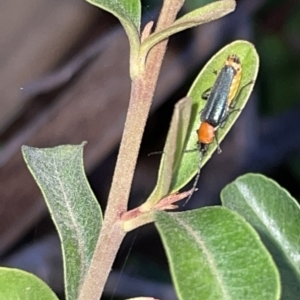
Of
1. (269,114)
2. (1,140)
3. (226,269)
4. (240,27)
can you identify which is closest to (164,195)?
(226,269)

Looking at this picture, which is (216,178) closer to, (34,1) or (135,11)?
(34,1)

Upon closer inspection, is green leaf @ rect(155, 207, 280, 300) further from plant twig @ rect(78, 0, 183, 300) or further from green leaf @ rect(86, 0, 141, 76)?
green leaf @ rect(86, 0, 141, 76)

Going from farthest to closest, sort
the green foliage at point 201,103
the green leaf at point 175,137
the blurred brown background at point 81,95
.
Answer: the blurred brown background at point 81,95
the green foliage at point 201,103
the green leaf at point 175,137

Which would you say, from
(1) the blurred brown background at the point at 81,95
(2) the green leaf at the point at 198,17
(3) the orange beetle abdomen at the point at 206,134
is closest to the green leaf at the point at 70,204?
(3) the orange beetle abdomen at the point at 206,134

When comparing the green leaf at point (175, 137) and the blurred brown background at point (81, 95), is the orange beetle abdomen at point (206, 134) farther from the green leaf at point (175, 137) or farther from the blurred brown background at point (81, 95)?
the blurred brown background at point (81, 95)

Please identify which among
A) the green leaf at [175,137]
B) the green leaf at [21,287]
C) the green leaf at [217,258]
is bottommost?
the green leaf at [21,287]

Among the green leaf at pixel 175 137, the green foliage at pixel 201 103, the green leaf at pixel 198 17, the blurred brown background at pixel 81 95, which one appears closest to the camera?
the green leaf at pixel 175 137
